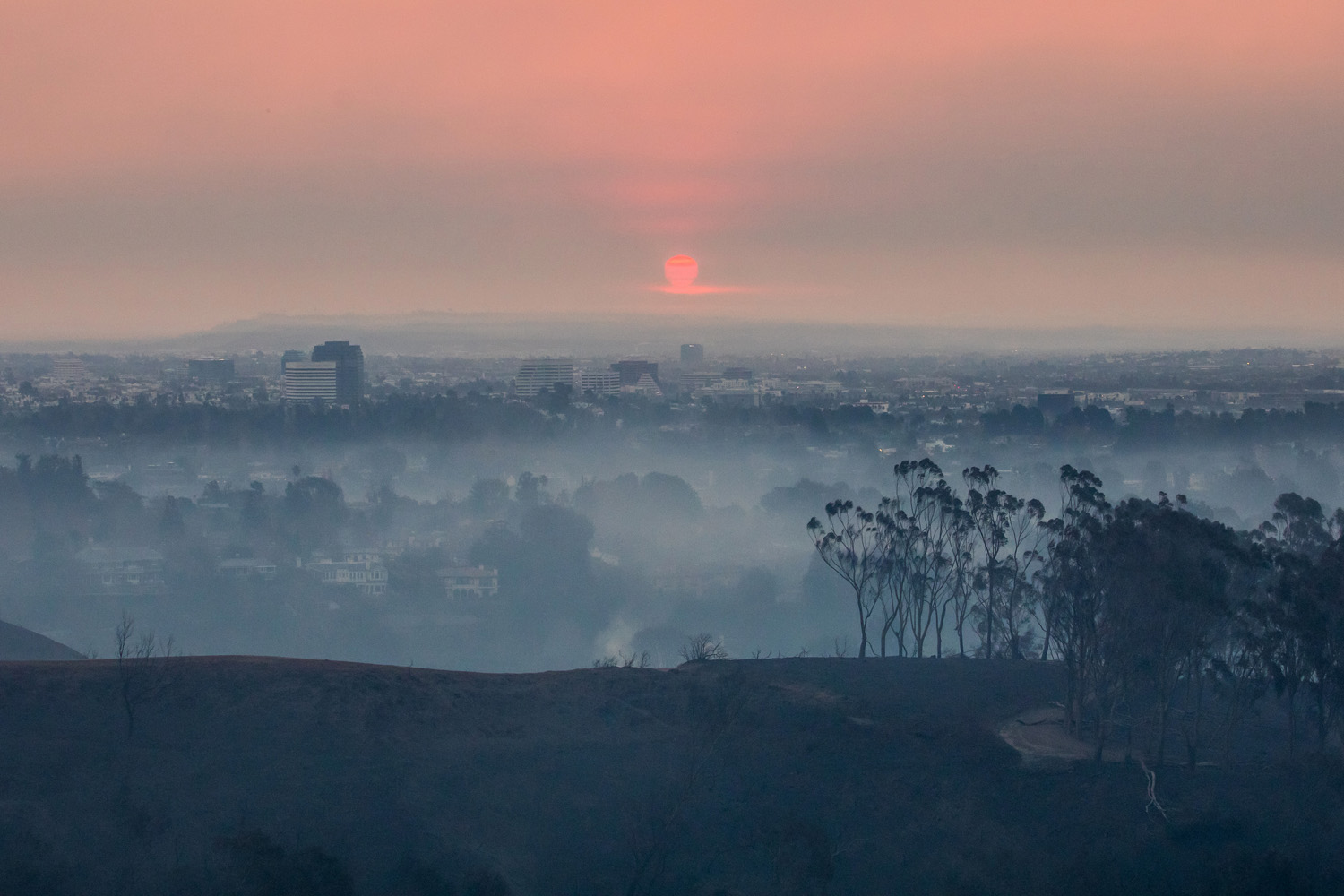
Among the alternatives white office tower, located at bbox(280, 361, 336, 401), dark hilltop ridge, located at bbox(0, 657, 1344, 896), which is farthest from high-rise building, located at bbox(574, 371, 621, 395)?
dark hilltop ridge, located at bbox(0, 657, 1344, 896)

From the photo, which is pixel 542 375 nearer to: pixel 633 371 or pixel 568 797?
pixel 633 371

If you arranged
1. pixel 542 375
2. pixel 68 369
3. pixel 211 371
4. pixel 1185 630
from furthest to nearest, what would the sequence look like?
pixel 68 369
pixel 211 371
pixel 542 375
pixel 1185 630

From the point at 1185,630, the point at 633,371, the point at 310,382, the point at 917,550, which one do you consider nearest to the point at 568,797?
the point at 1185,630

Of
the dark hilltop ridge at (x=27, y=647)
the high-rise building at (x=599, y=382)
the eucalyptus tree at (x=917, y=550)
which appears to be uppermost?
the high-rise building at (x=599, y=382)

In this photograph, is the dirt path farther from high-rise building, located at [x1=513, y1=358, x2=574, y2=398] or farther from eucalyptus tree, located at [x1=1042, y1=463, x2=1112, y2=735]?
high-rise building, located at [x1=513, y1=358, x2=574, y2=398]

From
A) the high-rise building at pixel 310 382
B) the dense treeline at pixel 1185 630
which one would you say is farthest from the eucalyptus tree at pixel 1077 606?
the high-rise building at pixel 310 382

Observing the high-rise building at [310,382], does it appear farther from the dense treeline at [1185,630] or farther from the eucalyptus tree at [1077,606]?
the dense treeline at [1185,630]
